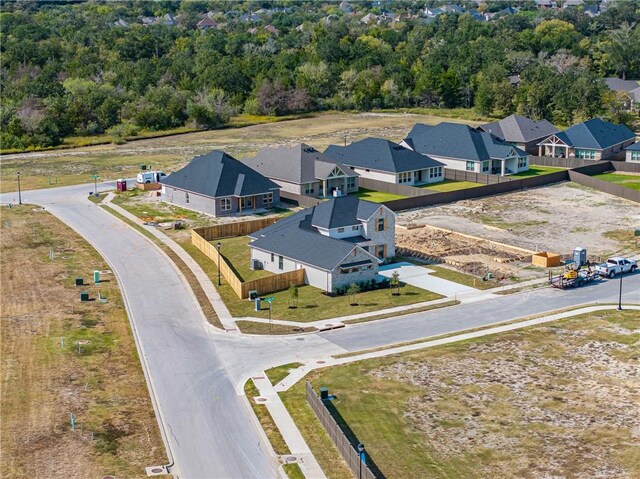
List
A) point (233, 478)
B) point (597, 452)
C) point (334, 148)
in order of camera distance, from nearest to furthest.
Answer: point (233, 478), point (597, 452), point (334, 148)

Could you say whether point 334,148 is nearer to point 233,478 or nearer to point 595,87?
point 595,87

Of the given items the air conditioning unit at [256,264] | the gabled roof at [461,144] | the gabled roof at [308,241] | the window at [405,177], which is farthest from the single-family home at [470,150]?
the air conditioning unit at [256,264]

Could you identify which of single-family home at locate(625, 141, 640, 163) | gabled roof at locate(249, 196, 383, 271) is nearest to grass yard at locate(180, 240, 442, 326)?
gabled roof at locate(249, 196, 383, 271)

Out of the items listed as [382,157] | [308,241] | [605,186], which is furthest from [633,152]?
[308,241]

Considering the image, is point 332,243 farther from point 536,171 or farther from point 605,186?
point 536,171

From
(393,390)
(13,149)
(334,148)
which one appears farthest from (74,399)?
(13,149)

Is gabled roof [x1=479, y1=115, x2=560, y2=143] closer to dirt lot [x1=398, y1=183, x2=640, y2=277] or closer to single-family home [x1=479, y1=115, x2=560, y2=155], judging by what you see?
single-family home [x1=479, y1=115, x2=560, y2=155]

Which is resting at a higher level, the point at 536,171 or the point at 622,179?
the point at 536,171
